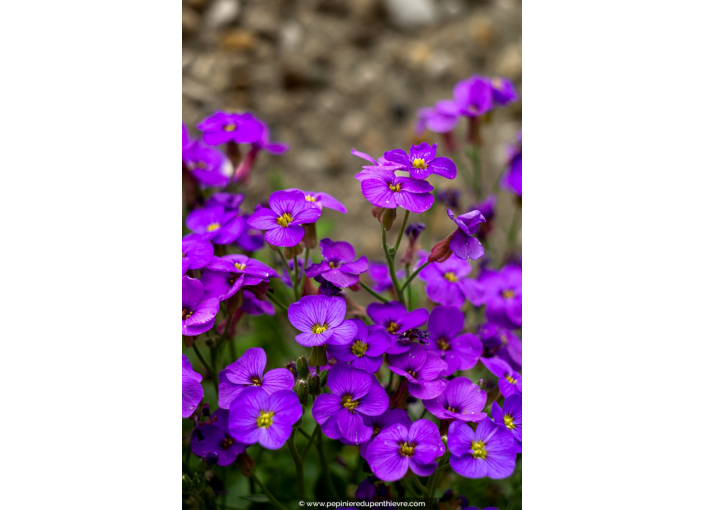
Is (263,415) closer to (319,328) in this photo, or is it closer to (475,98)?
(319,328)

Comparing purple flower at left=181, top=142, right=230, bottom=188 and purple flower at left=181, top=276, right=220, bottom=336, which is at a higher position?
purple flower at left=181, top=142, right=230, bottom=188

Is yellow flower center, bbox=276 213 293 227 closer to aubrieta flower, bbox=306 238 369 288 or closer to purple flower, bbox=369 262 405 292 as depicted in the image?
aubrieta flower, bbox=306 238 369 288

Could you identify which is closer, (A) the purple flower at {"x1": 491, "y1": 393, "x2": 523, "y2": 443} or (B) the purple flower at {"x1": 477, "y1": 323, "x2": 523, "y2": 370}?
(A) the purple flower at {"x1": 491, "y1": 393, "x2": 523, "y2": 443}

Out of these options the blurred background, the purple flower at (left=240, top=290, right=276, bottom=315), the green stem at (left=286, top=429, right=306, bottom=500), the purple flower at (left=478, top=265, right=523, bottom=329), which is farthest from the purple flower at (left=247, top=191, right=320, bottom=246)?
the blurred background

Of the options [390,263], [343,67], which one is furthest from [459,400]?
[343,67]

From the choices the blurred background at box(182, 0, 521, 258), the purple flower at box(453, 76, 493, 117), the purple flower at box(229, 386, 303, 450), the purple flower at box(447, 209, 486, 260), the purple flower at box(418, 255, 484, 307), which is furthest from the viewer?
the blurred background at box(182, 0, 521, 258)

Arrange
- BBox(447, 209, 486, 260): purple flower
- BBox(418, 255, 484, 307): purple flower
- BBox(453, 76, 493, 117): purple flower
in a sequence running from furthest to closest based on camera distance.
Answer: BBox(453, 76, 493, 117): purple flower < BBox(418, 255, 484, 307): purple flower < BBox(447, 209, 486, 260): purple flower

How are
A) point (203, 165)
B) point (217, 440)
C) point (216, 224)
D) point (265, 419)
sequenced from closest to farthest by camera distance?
point (265, 419), point (217, 440), point (216, 224), point (203, 165)

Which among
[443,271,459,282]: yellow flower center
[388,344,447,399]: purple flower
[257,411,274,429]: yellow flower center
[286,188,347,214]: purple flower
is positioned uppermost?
[286,188,347,214]: purple flower
